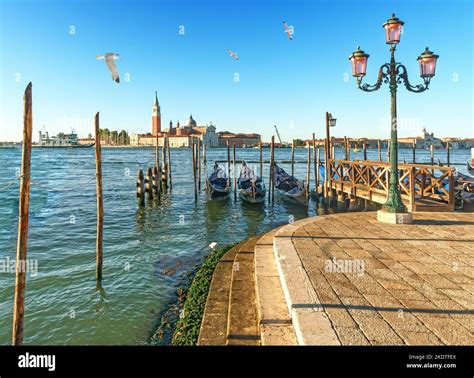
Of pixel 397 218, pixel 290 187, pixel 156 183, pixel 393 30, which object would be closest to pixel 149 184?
pixel 156 183

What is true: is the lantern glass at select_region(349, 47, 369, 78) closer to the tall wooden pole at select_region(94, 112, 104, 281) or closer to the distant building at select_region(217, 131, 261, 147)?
the tall wooden pole at select_region(94, 112, 104, 281)

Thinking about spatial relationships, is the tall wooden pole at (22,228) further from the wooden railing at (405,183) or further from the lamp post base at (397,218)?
the wooden railing at (405,183)

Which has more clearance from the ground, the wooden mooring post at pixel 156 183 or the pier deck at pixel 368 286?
the wooden mooring post at pixel 156 183

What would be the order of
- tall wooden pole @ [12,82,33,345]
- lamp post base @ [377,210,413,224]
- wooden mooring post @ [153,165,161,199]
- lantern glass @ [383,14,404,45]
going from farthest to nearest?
wooden mooring post @ [153,165,161,199] → lamp post base @ [377,210,413,224] → lantern glass @ [383,14,404,45] → tall wooden pole @ [12,82,33,345]

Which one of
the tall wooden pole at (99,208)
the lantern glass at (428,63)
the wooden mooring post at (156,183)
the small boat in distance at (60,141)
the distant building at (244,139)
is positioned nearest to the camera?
the lantern glass at (428,63)

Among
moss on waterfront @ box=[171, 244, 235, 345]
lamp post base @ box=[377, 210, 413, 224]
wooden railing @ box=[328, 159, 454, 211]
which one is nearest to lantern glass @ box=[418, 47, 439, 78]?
lamp post base @ box=[377, 210, 413, 224]

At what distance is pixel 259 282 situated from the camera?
399cm

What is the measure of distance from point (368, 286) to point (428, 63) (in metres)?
4.78

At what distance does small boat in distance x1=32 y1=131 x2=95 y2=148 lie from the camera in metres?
121

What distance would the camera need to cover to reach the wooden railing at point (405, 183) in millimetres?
8391

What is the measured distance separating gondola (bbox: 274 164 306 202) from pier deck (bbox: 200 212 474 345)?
11446 millimetres

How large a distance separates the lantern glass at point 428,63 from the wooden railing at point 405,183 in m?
2.75

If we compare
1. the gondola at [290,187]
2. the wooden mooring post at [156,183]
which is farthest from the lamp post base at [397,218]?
the wooden mooring post at [156,183]
